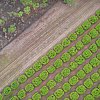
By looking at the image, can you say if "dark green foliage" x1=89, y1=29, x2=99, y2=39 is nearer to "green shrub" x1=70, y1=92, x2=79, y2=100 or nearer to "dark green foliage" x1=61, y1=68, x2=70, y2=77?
"dark green foliage" x1=61, y1=68, x2=70, y2=77

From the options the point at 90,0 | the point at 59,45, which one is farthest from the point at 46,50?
the point at 90,0

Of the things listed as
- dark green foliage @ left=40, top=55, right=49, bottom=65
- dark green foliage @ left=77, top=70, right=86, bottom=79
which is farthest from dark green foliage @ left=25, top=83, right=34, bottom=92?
dark green foliage @ left=77, top=70, right=86, bottom=79

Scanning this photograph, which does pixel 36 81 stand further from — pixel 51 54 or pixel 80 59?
pixel 80 59

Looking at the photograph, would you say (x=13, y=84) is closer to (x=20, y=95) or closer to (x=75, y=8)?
(x=20, y=95)

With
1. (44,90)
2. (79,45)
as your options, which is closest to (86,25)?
(79,45)

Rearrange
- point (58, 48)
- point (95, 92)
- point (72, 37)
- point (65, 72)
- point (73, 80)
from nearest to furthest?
point (95, 92), point (73, 80), point (65, 72), point (58, 48), point (72, 37)

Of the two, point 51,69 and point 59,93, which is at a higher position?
point 51,69

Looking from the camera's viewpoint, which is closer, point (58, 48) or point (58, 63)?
point (58, 63)

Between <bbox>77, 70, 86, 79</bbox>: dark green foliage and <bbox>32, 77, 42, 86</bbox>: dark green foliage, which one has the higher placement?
<bbox>32, 77, 42, 86</bbox>: dark green foliage
